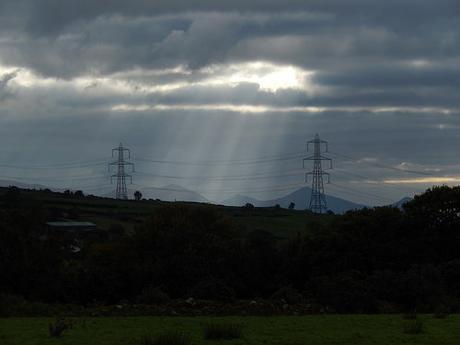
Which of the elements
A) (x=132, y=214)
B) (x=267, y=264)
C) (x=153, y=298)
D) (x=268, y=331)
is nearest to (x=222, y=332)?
(x=268, y=331)

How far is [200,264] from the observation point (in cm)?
6012

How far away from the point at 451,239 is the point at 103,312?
42359 millimetres

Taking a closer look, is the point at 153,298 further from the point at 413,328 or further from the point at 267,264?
the point at 413,328

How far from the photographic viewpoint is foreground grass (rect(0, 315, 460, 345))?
78.2 feet

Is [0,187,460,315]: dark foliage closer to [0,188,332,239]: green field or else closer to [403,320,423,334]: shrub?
[403,320,423,334]: shrub

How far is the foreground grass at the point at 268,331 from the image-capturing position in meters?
23.8

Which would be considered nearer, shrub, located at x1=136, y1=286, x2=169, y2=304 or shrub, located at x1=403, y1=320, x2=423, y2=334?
shrub, located at x1=403, y1=320, x2=423, y2=334

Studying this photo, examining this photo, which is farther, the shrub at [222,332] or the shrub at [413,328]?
the shrub at [413,328]

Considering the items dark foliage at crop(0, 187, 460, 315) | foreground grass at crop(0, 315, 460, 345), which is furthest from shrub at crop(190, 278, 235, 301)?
foreground grass at crop(0, 315, 460, 345)

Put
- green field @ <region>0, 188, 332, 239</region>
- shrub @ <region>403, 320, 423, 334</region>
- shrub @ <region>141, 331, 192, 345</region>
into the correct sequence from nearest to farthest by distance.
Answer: shrub @ <region>141, 331, 192, 345</region> < shrub @ <region>403, 320, 423, 334</region> < green field @ <region>0, 188, 332, 239</region>

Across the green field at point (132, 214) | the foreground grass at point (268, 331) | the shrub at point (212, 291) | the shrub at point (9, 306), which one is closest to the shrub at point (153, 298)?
the shrub at point (212, 291)

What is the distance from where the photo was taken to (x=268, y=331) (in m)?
27.1

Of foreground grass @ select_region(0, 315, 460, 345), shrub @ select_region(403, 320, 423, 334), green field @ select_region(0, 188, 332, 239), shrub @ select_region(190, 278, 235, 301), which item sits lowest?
shrub @ select_region(190, 278, 235, 301)

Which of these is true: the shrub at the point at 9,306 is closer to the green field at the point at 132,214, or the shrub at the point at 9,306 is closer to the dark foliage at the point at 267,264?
the dark foliage at the point at 267,264
